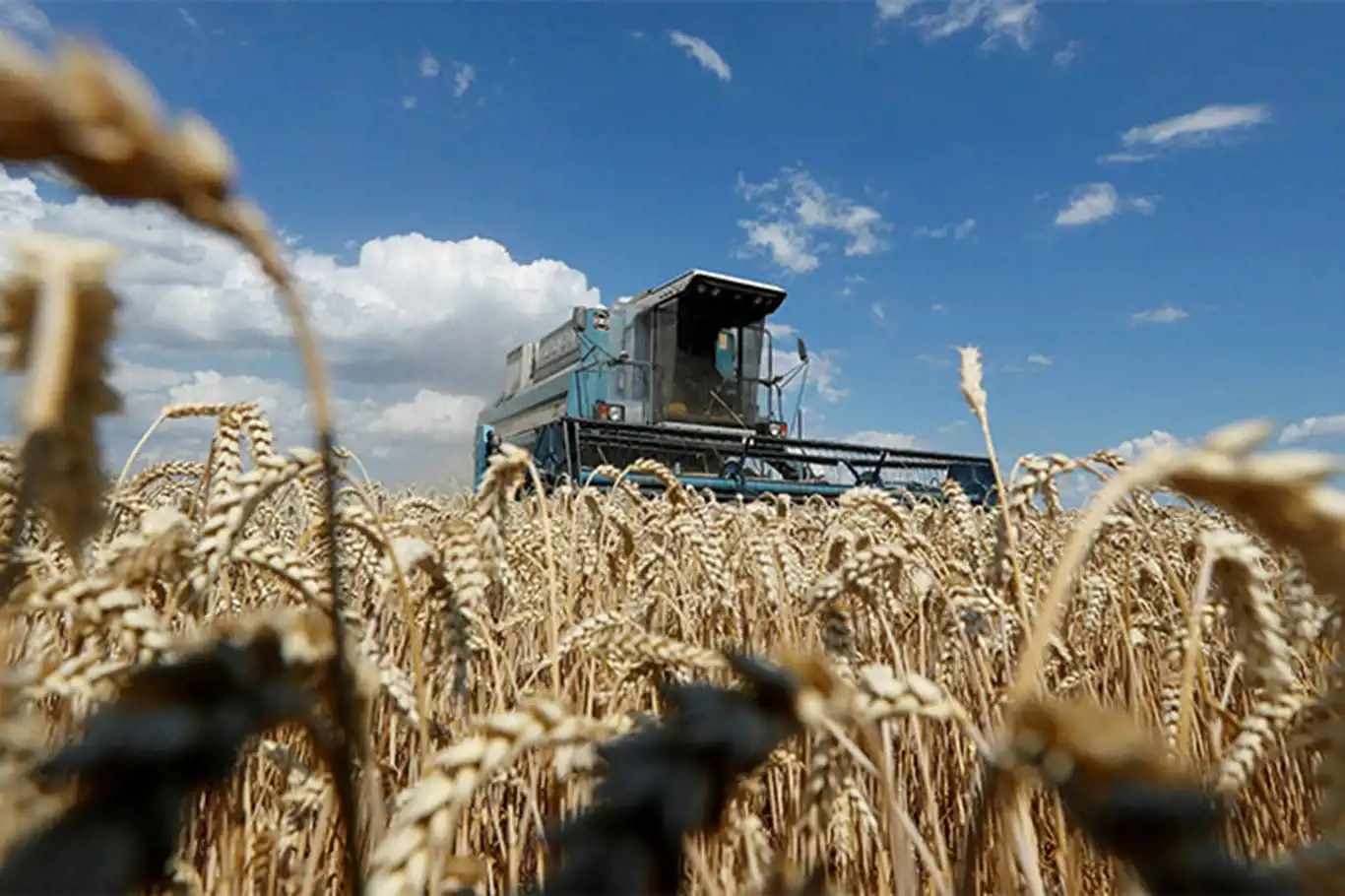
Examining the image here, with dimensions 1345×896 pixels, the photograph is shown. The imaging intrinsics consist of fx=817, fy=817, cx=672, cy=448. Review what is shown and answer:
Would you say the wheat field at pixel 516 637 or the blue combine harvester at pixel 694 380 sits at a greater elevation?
the blue combine harvester at pixel 694 380

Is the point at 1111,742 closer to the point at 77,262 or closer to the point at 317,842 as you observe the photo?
the point at 77,262

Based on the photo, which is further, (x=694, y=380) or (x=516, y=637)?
(x=694, y=380)

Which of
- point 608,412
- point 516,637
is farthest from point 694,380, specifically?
point 516,637

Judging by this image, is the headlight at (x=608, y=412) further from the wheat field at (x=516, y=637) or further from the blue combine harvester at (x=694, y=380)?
the wheat field at (x=516, y=637)

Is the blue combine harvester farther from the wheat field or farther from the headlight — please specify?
the wheat field

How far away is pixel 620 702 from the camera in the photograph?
4.45 feet

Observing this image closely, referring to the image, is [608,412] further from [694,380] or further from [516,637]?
[516,637]

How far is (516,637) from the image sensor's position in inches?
84.6

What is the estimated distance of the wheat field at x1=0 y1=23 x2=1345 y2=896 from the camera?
1.22 ft

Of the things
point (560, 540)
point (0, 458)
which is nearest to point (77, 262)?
point (0, 458)

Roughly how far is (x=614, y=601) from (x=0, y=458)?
138cm

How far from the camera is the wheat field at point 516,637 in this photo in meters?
0.37

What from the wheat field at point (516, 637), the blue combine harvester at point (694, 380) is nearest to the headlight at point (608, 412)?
the blue combine harvester at point (694, 380)

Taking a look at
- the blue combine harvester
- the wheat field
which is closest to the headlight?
the blue combine harvester
